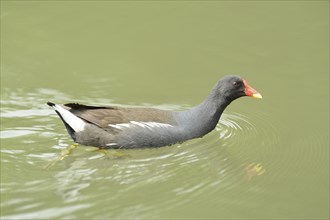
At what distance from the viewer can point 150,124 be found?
635 centimetres

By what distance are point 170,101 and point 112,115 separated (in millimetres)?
1160

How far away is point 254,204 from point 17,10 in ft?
19.8

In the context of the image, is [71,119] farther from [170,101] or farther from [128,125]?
[170,101]

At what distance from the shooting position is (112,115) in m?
6.38

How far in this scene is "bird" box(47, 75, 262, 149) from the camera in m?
6.29

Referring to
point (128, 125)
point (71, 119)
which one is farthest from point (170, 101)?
point (71, 119)

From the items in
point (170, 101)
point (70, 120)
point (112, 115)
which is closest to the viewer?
point (70, 120)

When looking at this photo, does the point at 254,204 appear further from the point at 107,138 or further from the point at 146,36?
the point at 146,36

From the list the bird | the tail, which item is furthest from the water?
the tail

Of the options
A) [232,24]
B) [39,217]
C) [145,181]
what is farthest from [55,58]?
[39,217]

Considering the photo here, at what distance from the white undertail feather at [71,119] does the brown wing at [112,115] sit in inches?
2.1

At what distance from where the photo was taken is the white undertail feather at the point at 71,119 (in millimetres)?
6262

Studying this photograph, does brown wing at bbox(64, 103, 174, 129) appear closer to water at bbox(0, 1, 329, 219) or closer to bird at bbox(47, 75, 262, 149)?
bird at bbox(47, 75, 262, 149)

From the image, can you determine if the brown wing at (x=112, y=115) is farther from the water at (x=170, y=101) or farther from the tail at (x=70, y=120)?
the water at (x=170, y=101)
